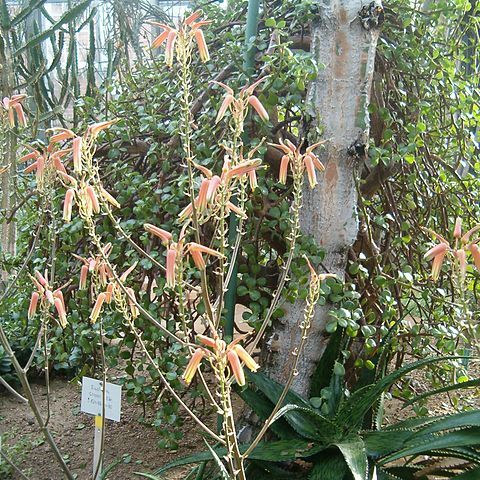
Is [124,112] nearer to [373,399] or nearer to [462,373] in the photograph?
[373,399]

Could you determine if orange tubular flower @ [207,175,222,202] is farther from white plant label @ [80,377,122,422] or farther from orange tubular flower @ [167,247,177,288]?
white plant label @ [80,377,122,422]

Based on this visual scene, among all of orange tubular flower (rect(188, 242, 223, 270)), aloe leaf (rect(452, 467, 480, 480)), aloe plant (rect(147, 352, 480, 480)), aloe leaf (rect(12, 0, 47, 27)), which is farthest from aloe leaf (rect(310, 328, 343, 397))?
aloe leaf (rect(12, 0, 47, 27))

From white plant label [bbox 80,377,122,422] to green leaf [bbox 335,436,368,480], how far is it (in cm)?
65

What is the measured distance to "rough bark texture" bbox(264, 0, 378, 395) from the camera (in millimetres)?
1721

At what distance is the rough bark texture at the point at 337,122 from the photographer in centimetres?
172

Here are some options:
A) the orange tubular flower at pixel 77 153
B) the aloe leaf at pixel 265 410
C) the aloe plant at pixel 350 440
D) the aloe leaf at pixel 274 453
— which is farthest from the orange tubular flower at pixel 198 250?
the aloe leaf at pixel 265 410

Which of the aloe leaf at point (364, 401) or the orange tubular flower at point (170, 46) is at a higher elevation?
the orange tubular flower at point (170, 46)

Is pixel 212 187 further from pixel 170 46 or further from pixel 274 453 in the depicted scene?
pixel 274 453

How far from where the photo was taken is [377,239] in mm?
2074

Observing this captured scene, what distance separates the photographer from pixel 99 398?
70.9 inches

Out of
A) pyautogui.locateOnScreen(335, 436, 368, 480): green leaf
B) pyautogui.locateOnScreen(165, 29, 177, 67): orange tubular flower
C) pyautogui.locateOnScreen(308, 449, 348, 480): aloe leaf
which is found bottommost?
pyautogui.locateOnScreen(308, 449, 348, 480): aloe leaf

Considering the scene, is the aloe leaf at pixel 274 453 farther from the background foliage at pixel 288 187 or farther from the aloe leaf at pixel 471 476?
the aloe leaf at pixel 471 476

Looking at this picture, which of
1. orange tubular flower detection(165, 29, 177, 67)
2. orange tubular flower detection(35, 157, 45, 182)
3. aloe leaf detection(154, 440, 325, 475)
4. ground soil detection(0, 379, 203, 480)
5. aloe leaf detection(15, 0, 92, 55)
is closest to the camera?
orange tubular flower detection(165, 29, 177, 67)

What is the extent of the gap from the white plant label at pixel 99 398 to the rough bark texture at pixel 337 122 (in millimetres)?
500
